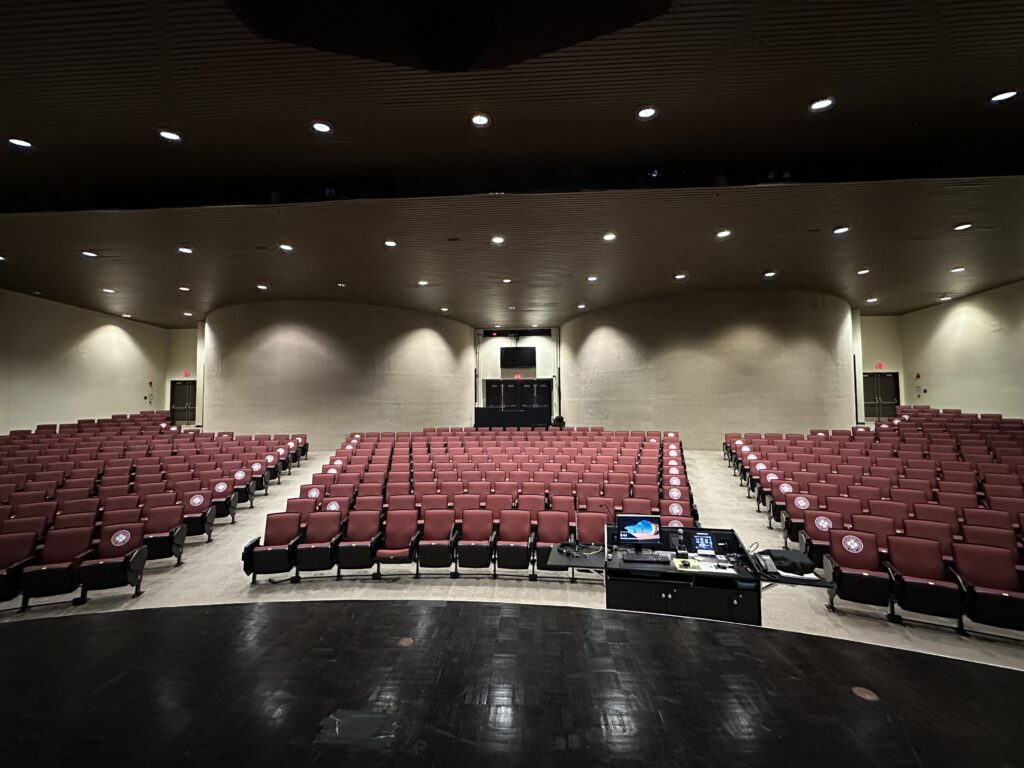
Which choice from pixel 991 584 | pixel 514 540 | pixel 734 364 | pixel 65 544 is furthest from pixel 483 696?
pixel 734 364

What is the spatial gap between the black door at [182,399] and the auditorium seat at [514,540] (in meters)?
21.1

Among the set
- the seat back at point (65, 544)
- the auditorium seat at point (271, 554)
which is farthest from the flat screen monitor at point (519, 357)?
the seat back at point (65, 544)

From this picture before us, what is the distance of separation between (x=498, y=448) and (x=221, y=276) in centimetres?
875

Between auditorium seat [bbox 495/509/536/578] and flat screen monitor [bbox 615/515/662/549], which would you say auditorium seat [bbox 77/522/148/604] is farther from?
flat screen monitor [bbox 615/515/662/549]

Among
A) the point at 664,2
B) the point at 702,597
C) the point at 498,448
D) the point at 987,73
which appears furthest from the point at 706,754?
the point at 498,448

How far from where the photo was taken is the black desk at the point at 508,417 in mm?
15781

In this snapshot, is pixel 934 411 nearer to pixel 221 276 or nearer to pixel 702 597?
pixel 702 597

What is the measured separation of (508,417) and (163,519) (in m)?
11.0

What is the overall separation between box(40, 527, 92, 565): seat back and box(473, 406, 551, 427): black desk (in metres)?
11.5

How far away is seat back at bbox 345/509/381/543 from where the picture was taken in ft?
18.7

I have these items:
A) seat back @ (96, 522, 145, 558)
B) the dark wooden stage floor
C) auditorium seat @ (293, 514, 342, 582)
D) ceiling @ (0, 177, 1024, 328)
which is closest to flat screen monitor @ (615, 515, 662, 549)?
the dark wooden stage floor

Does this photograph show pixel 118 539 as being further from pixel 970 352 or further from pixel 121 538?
pixel 970 352

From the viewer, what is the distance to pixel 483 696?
2.60 metres

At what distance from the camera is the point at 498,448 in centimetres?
1055
